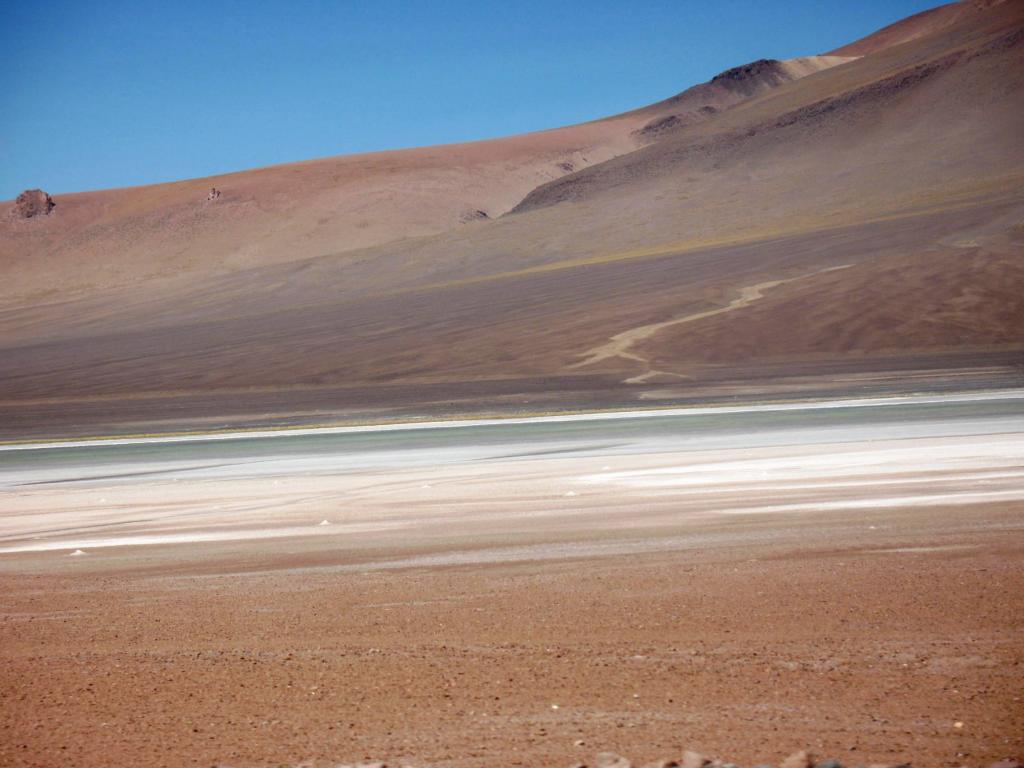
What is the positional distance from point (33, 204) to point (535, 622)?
129401mm

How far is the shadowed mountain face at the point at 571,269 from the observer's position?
3947cm

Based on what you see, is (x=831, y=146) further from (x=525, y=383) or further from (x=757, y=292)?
(x=525, y=383)

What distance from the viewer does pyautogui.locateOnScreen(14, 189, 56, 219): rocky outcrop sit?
123 meters

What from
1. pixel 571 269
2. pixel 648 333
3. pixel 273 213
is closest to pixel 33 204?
pixel 273 213

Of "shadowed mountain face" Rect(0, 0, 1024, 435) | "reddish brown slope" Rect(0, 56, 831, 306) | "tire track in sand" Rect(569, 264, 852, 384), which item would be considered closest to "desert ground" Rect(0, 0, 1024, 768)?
"tire track in sand" Rect(569, 264, 852, 384)

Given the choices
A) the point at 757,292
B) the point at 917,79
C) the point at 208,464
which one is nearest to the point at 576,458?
the point at 208,464

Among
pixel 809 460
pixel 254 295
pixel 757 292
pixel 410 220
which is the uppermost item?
pixel 410 220

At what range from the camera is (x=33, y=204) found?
124 metres

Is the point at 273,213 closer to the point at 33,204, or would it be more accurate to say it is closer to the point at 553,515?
the point at 33,204

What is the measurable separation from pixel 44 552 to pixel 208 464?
1027 cm

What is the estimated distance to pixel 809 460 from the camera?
51.4 ft

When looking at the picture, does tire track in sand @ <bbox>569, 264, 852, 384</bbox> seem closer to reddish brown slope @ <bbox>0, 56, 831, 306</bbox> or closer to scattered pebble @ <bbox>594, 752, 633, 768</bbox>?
scattered pebble @ <bbox>594, 752, 633, 768</bbox>

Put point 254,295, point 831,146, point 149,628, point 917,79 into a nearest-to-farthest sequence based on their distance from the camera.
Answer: point 149,628 < point 254,295 < point 831,146 < point 917,79

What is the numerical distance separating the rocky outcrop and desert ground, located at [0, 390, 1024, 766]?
4681 inches
